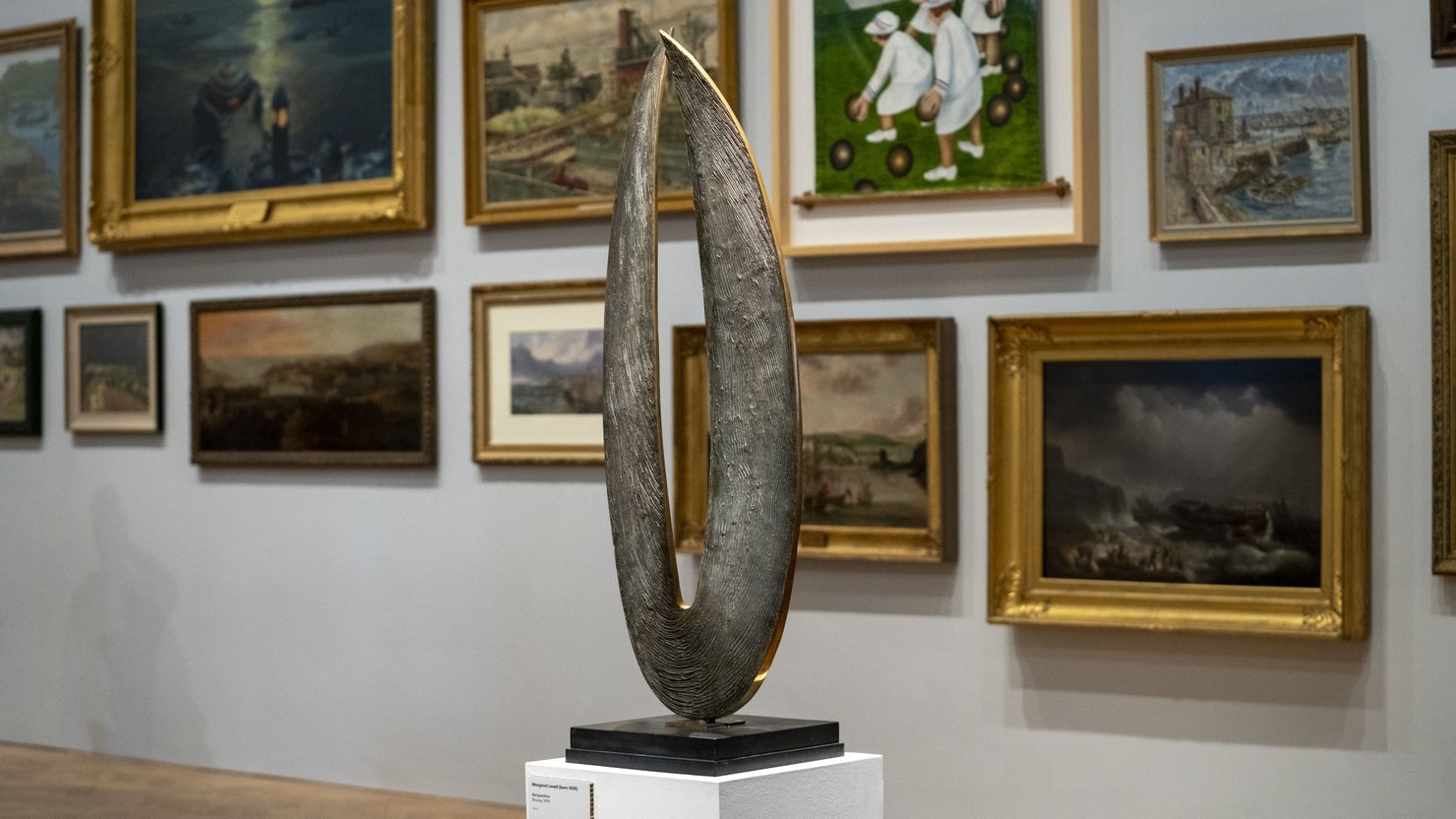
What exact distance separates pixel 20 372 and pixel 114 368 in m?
0.64

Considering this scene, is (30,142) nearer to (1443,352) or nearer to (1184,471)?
(1184,471)

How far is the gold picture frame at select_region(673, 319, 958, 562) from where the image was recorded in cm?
639

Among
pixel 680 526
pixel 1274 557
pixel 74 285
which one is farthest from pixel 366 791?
pixel 1274 557

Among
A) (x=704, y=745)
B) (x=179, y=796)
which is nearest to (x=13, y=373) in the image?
(x=179, y=796)

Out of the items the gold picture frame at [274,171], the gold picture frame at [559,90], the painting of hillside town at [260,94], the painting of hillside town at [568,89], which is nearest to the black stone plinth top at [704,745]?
the gold picture frame at [559,90]

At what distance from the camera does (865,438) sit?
655cm

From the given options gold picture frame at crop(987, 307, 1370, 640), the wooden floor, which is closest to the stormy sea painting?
gold picture frame at crop(987, 307, 1370, 640)

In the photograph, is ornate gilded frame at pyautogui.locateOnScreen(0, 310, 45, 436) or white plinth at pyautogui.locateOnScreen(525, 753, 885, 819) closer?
white plinth at pyautogui.locateOnScreen(525, 753, 885, 819)

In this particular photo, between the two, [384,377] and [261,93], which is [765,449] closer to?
[384,377]

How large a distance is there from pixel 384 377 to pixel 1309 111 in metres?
4.06

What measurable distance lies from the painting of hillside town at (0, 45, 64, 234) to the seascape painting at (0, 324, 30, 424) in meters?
0.52

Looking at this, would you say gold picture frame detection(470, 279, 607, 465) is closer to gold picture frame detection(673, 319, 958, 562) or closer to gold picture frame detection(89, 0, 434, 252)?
gold picture frame detection(89, 0, 434, 252)

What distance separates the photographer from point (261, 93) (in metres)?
8.09

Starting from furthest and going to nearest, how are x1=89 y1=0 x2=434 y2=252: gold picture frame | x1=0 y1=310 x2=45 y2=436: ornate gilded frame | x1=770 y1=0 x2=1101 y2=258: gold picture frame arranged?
x1=0 y1=310 x2=45 y2=436: ornate gilded frame < x1=89 y1=0 x2=434 y2=252: gold picture frame < x1=770 y1=0 x2=1101 y2=258: gold picture frame
